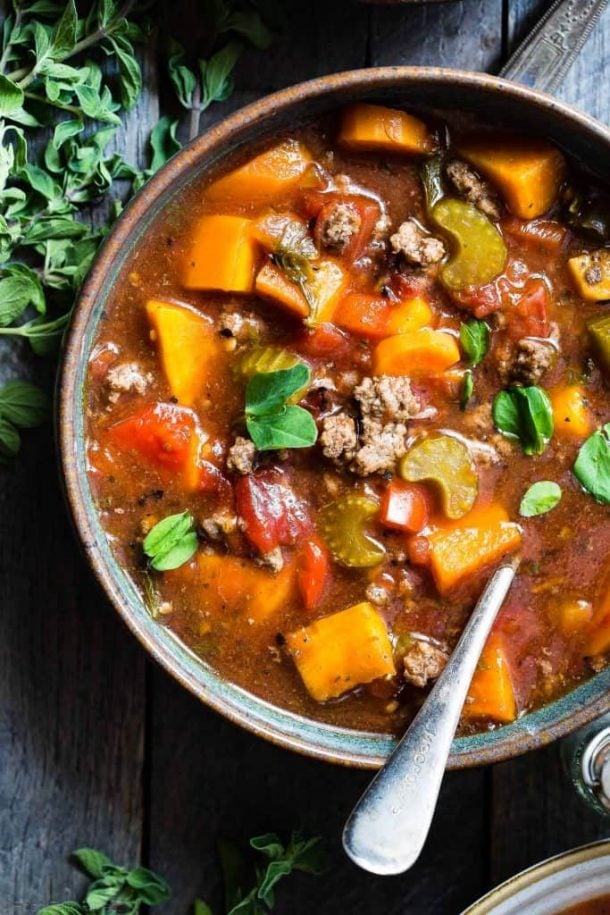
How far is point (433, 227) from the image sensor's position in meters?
2.74

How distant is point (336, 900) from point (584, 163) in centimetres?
209

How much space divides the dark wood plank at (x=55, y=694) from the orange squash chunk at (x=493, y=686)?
92 centimetres

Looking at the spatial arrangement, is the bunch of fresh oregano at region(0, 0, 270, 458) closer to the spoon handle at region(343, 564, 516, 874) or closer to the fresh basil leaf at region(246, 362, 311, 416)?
the fresh basil leaf at region(246, 362, 311, 416)

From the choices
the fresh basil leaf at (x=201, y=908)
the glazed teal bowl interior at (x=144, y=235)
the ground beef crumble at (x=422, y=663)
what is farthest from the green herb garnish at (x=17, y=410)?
the fresh basil leaf at (x=201, y=908)

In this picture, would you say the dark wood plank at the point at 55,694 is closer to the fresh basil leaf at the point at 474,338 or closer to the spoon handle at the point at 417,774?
the spoon handle at the point at 417,774

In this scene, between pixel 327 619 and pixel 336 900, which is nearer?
pixel 327 619

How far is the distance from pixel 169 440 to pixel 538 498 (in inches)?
36.1

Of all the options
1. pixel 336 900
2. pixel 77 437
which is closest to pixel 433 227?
pixel 77 437

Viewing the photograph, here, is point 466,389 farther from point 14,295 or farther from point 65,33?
point 65,33

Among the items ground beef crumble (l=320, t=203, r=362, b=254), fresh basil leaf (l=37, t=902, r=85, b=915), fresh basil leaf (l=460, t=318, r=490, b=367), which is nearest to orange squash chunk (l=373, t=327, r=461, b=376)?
fresh basil leaf (l=460, t=318, r=490, b=367)

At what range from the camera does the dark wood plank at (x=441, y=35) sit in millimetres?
3029

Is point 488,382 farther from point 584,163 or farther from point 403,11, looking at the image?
point 403,11

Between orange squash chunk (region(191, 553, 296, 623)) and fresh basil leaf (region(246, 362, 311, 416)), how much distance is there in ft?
1.31

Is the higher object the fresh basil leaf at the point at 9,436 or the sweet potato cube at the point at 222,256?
the sweet potato cube at the point at 222,256
